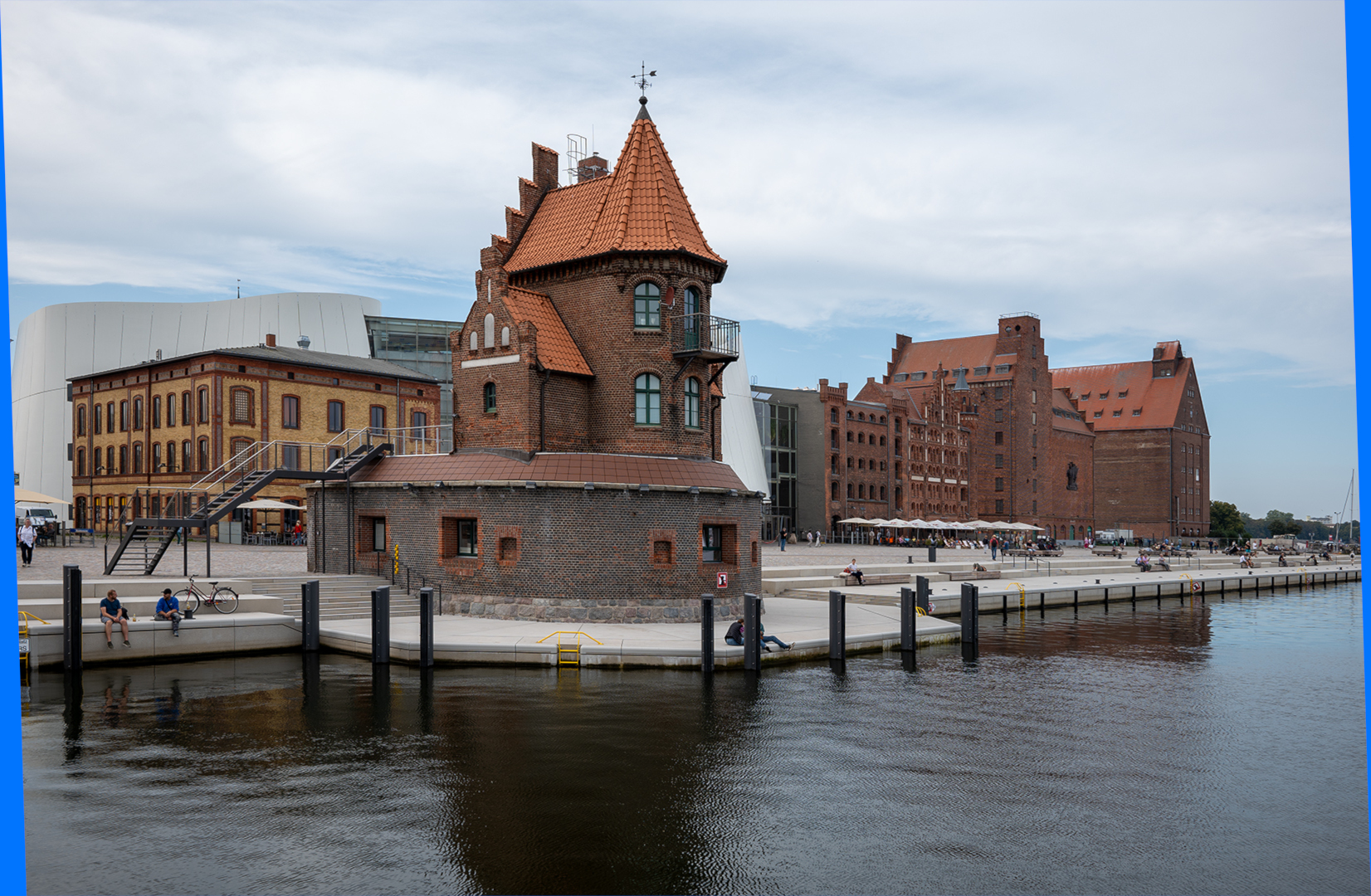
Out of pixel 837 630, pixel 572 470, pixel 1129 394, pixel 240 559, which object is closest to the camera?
pixel 837 630

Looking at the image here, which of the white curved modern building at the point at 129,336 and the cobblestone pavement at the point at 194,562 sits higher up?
the white curved modern building at the point at 129,336

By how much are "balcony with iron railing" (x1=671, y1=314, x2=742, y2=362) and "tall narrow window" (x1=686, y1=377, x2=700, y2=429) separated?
875 millimetres

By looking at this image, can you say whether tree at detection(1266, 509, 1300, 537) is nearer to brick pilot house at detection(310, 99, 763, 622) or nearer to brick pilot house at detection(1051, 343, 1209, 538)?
brick pilot house at detection(1051, 343, 1209, 538)

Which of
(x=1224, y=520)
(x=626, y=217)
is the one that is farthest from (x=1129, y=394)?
(x=626, y=217)

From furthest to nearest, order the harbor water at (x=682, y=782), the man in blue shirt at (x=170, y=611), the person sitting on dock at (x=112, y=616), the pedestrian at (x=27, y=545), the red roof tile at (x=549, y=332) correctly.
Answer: the pedestrian at (x=27, y=545)
the red roof tile at (x=549, y=332)
the man in blue shirt at (x=170, y=611)
the person sitting on dock at (x=112, y=616)
the harbor water at (x=682, y=782)

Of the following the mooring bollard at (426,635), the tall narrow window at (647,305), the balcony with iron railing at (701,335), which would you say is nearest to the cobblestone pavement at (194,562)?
the mooring bollard at (426,635)

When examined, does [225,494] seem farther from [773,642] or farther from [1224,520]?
[1224,520]

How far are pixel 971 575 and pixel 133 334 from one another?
76282 millimetres

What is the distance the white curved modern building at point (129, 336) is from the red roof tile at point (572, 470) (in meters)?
59.7

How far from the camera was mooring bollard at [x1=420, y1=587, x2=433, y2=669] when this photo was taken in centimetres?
2266

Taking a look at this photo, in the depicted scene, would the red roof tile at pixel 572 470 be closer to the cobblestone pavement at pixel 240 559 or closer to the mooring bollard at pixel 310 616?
the cobblestone pavement at pixel 240 559

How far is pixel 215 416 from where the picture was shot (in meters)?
56.2

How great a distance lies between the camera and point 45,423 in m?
90.0

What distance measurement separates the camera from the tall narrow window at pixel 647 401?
30547 mm
